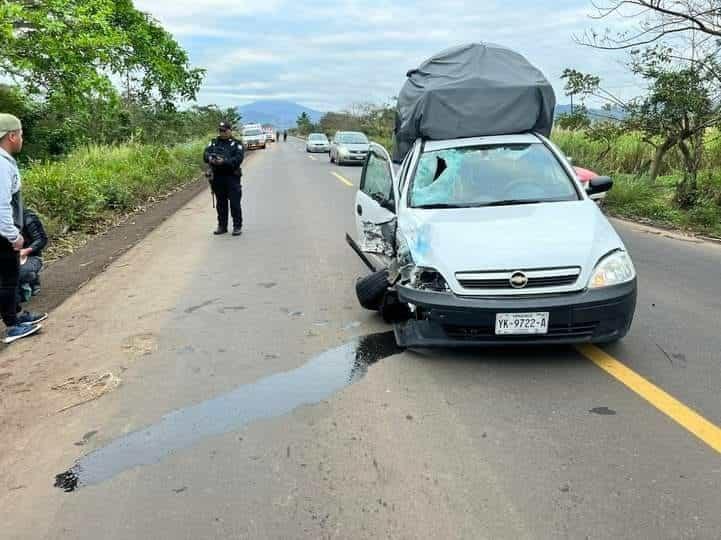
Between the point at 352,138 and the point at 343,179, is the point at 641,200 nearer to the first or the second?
the point at 343,179

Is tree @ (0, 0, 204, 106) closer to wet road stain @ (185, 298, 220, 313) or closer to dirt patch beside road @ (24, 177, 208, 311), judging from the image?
dirt patch beside road @ (24, 177, 208, 311)

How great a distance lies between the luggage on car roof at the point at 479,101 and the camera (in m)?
6.87

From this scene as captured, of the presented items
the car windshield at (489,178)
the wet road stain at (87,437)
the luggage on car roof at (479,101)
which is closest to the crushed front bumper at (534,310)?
the car windshield at (489,178)

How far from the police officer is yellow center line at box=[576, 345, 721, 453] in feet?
23.0

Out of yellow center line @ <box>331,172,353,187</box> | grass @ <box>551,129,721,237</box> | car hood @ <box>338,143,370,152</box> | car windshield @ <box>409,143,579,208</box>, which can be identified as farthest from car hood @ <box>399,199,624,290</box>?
car hood @ <box>338,143,370,152</box>

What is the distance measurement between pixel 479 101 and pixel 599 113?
8489mm

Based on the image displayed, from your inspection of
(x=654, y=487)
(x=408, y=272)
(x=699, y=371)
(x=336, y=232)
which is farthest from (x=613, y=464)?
(x=336, y=232)

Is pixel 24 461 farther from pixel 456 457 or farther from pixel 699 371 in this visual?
pixel 699 371

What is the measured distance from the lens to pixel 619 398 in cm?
405

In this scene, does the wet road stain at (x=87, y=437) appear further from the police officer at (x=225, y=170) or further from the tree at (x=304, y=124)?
the tree at (x=304, y=124)

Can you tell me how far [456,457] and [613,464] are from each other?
2.55 feet

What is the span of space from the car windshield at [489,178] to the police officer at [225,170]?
16.4ft

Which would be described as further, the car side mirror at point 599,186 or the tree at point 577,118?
the tree at point 577,118

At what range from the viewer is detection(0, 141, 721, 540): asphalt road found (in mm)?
2924
